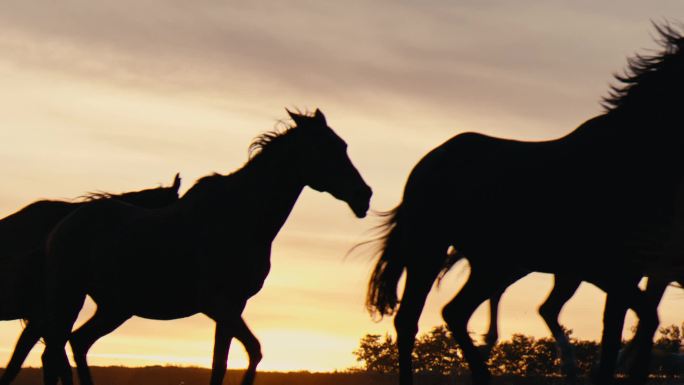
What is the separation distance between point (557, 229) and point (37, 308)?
5.84 m

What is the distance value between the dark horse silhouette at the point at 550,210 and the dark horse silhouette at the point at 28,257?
10.1 feet

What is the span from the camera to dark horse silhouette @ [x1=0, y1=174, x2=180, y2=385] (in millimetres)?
13602

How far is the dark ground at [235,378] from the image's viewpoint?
1386cm

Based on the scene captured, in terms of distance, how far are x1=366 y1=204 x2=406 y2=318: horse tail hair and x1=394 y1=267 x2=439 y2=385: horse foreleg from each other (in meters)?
0.30

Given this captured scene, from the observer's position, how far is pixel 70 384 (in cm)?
1243

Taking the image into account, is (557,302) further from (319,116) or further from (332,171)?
(319,116)

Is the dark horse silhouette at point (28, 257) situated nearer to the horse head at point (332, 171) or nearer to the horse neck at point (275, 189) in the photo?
the horse neck at point (275, 189)

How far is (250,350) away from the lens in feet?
34.6

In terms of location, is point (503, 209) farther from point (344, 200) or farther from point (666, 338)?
point (666, 338)

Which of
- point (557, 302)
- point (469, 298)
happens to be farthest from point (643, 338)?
point (557, 302)

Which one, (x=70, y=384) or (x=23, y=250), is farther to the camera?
(x=23, y=250)

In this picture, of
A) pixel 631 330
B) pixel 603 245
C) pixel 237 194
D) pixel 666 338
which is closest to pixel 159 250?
pixel 237 194

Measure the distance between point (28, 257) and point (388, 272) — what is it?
164 inches

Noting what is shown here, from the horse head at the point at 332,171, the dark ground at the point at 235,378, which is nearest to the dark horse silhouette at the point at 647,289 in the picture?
the dark ground at the point at 235,378
